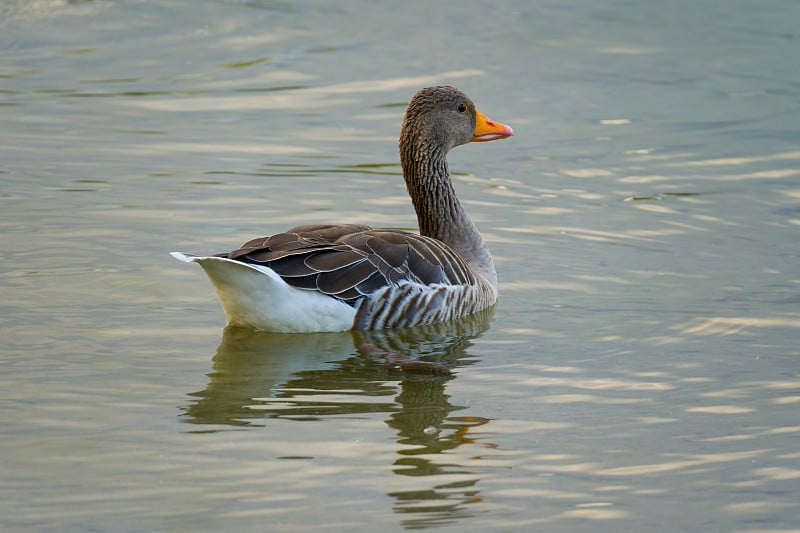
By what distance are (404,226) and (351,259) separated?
2.70m

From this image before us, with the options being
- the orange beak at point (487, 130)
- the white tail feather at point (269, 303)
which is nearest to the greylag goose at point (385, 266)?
the white tail feather at point (269, 303)

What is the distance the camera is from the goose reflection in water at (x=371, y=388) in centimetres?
662

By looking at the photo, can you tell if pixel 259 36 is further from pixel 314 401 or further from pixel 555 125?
pixel 314 401

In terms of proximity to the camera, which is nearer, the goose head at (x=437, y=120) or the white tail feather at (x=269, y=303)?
the white tail feather at (x=269, y=303)

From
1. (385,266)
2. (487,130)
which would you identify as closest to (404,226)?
(487,130)

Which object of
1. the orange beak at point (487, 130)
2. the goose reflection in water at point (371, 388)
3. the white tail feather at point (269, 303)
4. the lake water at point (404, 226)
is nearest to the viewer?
the lake water at point (404, 226)

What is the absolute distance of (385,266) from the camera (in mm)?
9375

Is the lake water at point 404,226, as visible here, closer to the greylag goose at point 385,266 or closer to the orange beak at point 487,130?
the greylag goose at point 385,266

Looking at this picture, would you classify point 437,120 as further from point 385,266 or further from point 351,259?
point 351,259

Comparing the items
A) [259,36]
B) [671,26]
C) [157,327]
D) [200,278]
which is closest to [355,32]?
[259,36]

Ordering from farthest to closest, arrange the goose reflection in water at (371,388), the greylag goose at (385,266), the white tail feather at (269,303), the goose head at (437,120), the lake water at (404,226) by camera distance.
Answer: the goose head at (437,120) → the greylag goose at (385,266) → the white tail feather at (269,303) → the goose reflection in water at (371,388) → the lake water at (404,226)

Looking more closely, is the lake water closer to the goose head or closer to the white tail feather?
the white tail feather

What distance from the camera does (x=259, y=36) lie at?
19.2 metres

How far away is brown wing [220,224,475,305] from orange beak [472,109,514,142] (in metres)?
1.42
